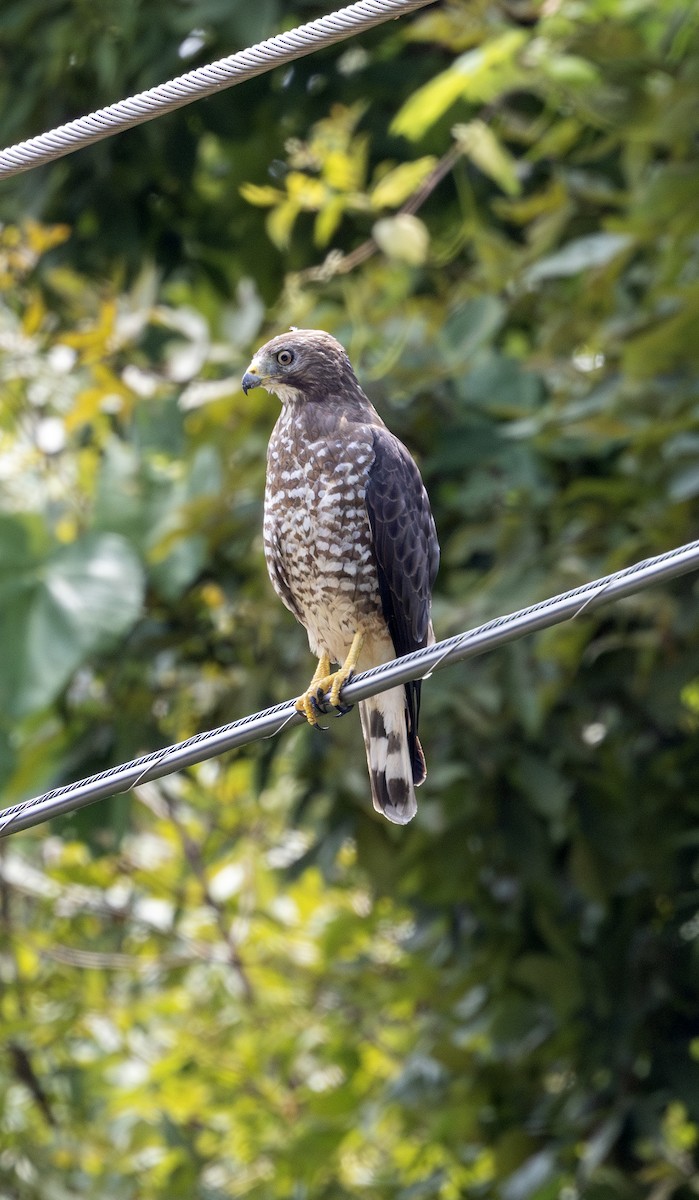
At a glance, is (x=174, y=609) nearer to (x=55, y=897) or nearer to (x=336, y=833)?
(x=336, y=833)

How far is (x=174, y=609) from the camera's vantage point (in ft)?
17.0

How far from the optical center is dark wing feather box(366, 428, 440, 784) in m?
3.60

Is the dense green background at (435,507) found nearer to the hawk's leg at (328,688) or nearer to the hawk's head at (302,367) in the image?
the hawk's leg at (328,688)

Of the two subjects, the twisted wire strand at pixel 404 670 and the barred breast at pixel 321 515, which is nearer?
the twisted wire strand at pixel 404 670

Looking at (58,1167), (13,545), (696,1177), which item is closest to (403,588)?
(13,545)

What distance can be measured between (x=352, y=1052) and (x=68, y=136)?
13.2ft

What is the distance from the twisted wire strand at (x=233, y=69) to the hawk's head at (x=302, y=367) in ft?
3.25

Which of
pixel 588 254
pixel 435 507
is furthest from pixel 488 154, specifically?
pixel 435 507

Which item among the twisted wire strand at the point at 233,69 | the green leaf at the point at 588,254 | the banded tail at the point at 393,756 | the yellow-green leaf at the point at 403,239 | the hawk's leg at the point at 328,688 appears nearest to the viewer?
the twisted wire strand at the point at 233,69

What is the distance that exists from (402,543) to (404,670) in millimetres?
1184

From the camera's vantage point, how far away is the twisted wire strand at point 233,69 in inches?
96.7

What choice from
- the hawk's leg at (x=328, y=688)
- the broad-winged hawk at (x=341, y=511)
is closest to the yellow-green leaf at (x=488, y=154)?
the broad-winged hawk at (x=341, y=511)

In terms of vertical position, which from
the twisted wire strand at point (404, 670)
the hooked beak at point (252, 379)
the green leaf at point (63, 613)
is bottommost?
the twisted wire strand at point (404, 670)

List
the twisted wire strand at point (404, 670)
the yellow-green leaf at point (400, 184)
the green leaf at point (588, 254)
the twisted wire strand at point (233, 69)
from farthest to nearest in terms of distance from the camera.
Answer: the yellow-green leaf at point (400, 184) → the green leaf at point (588, 254) → the twisted wire strand at point (233, 69) → the twisted wire strand at point (404, 670)
